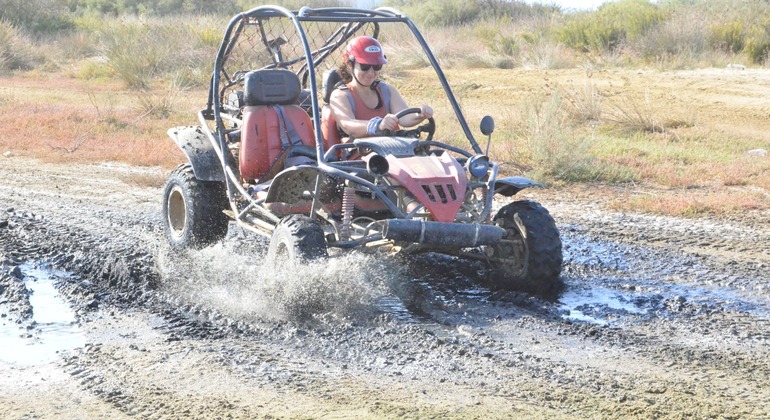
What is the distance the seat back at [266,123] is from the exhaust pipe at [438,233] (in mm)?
1674

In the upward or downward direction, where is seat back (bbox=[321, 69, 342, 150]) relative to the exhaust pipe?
upward

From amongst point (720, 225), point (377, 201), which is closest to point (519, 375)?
point (377, 201)

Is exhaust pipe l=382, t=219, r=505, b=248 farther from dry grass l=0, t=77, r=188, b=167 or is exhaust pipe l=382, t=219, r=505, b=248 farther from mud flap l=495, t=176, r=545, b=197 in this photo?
dry grass l=0, t=77, r=188, b=167

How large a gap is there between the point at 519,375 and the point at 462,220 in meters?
1.75

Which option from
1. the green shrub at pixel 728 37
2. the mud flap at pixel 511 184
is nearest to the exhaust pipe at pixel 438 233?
the mud flap at pixel 511 184

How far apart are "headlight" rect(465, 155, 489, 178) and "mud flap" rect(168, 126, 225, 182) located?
2.06 metres

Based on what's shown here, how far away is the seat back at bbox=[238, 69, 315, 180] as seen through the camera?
7477 millimetres

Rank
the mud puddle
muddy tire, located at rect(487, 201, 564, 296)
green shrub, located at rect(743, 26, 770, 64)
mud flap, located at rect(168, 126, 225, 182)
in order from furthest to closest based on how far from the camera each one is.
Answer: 1. green shrub, located at rect(743, 26, 770, 64)
2. mud flap, located at rect(168, 126, 225, 182)
3. muddy tire, located at rect(487, 201, 564, 296)
4. the mud puddle

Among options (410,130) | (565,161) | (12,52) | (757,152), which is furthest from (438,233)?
(12,52)

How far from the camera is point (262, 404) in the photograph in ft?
15.5

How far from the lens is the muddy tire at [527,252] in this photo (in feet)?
22.0

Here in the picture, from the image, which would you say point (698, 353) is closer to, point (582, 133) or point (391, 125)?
point (391, 125)

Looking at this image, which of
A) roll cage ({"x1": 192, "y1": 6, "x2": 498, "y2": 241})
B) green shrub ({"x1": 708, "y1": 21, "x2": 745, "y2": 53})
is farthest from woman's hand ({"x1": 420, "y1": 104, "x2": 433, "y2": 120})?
green shrub ({"x1": 708, "y1": 21, "x2": 745, "y2": 53})

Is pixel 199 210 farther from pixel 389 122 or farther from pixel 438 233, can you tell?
pixel 438 233
